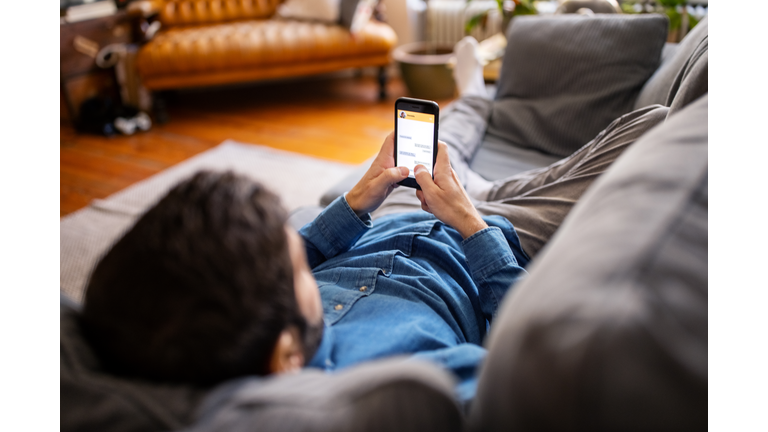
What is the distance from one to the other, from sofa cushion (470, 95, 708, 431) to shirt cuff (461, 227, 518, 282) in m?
0.35

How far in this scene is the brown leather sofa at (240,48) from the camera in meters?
2.90

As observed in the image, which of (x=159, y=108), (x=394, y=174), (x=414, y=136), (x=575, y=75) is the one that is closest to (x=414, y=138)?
(x=414, y=136)

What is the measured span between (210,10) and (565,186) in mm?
3040

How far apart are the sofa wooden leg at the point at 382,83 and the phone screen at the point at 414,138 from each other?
7.92ft

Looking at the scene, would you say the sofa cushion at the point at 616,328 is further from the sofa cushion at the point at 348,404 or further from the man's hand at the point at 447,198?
the man's hand at the point at 447,198

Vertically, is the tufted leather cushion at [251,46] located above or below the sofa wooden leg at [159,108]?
above

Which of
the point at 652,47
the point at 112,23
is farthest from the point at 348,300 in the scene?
the point at 112,23

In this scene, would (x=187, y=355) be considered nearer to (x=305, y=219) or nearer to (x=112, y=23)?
(x=305, y=219)

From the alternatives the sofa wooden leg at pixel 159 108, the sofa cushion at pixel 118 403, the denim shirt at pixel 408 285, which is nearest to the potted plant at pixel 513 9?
the denim shirt at pixel 408 285

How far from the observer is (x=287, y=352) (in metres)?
0.48

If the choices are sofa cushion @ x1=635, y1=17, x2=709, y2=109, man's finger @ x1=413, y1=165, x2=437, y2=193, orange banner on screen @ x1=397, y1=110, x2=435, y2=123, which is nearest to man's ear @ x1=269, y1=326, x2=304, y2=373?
man's finger @ x1=413, y1=165, x2=437, y2=193

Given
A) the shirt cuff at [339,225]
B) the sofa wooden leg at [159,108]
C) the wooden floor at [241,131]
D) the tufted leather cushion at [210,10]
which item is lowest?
the wooden floor at [241,131]

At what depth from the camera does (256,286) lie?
43 centimetres

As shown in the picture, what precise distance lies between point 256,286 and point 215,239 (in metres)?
0.05
